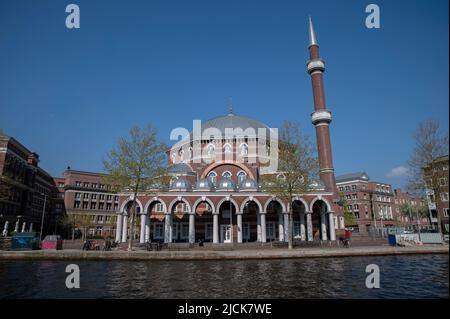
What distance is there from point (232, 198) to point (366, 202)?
53742mm

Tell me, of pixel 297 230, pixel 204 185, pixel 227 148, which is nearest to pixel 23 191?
pixel 204 185

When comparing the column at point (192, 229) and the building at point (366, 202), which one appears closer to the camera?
the column at point (192, 229)

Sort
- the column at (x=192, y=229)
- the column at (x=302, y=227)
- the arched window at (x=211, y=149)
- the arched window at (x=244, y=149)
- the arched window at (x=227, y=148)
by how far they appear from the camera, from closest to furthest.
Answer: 1. the column at (x=192, y=229)
2. the column at (x=302, y=227)
3. the arched window at (x=244, y=149)
4. the arched window at (x=227, y=148)
5. the arched window at (x=211, y=149)

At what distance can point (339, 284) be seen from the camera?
14305 mm

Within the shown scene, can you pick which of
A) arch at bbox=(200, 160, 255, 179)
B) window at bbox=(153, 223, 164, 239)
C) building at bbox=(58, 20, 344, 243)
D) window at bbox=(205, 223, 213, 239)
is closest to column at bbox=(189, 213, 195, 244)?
building at bbox=(58, 20, 344, 243)

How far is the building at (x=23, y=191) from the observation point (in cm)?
5353

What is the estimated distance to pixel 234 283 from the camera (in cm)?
1484

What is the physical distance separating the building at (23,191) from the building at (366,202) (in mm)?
73089

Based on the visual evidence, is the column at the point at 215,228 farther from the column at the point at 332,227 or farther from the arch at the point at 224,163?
the column at the point at 332,227

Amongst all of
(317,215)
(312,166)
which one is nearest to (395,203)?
(317,215)

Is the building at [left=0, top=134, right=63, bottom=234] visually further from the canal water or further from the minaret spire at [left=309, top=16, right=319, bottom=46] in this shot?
the minaret spire at [left=309, top=16, right=319, bottom=46]

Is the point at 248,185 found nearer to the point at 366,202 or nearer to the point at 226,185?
the point at 226,185

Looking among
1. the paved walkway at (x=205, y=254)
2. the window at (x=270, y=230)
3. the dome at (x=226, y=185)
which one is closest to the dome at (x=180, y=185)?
the dome at (x=226, y=185)

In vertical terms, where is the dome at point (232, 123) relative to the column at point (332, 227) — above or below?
above
